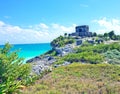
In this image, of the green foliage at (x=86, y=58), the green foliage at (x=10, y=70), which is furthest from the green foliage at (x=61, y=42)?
the green foliage at (x=10, y=70)

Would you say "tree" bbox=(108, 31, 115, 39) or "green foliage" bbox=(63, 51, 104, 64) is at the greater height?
"tree" bbox=(108, 31, 115, 39)

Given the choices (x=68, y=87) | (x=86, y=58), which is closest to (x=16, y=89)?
(x=68, y=87)

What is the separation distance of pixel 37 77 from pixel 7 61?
26.7 ft

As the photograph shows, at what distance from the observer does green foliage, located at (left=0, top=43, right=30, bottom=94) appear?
2197 cm

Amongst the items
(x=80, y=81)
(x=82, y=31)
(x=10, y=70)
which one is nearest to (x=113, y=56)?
(x=80, y=81)

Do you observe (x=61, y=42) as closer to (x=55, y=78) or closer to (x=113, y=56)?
(x=113, y=56)

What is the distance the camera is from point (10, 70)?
22.8m

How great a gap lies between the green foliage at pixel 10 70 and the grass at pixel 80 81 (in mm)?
1388

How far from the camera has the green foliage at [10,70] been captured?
865 inches

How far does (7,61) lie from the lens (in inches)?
870

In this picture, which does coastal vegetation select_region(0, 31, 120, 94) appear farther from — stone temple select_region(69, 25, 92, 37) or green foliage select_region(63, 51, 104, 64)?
stone temple select_region(69, 25, 92, 37)

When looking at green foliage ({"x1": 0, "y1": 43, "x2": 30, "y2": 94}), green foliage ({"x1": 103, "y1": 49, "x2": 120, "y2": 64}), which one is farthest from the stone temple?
green foliage ({"x1": 0, "y1": 43, "x2": 30, "y2": 94})

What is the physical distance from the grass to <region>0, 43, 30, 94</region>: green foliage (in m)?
1.39

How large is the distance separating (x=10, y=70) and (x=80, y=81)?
7.81m
